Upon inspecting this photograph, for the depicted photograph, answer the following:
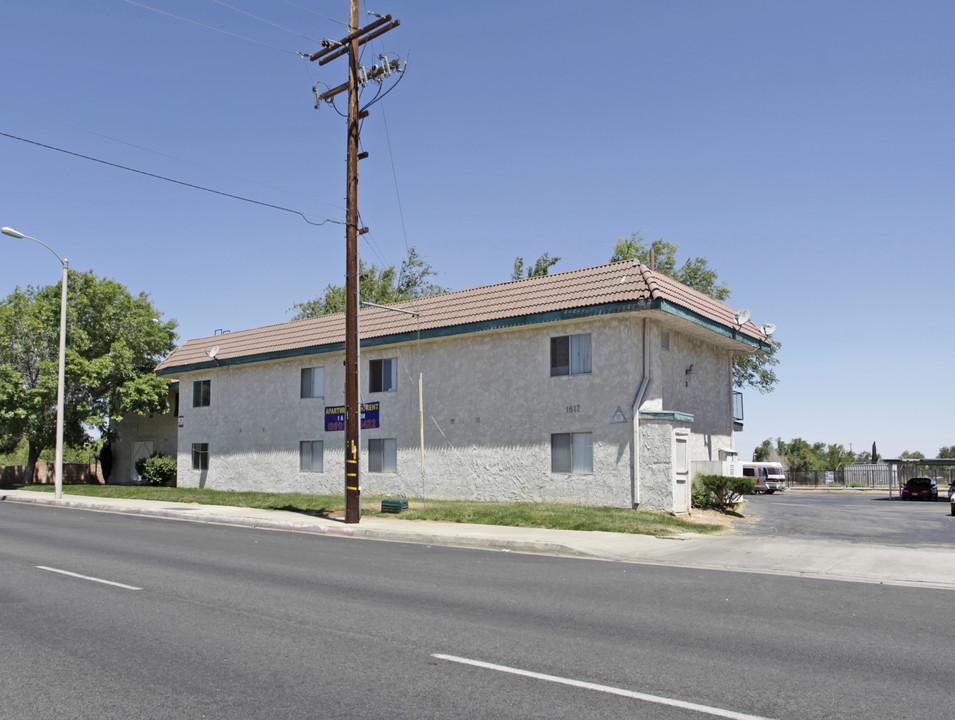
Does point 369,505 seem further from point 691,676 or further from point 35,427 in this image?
point 35,427

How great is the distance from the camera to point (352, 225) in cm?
1952

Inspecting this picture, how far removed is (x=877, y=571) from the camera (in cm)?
1208

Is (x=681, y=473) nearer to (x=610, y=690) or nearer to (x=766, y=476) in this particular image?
(x=610, y=690)

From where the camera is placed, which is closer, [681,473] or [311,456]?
[681,473]

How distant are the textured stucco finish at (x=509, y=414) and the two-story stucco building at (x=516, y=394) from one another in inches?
2.0

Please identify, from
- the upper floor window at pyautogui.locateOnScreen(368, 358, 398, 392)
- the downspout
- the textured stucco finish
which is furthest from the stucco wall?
the downspout

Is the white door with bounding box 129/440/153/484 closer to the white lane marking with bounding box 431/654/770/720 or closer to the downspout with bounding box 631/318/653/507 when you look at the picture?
the downspout with bounding box 631/318/653/507

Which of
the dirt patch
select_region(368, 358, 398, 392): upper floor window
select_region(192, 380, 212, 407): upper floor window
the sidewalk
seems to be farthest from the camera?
select_region(192, 380, 212, 407): upper floor window

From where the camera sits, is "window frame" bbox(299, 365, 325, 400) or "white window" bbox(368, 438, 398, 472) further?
"window frame" bbox(299, 365, 325, 400)

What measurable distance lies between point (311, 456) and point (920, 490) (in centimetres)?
3255

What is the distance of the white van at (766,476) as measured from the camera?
52.6 meters

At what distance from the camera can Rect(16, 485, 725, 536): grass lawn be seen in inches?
707

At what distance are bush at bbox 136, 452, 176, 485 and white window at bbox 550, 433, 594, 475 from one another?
22780 mm

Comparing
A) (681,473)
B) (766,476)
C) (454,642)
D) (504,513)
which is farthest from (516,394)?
(766,476)
